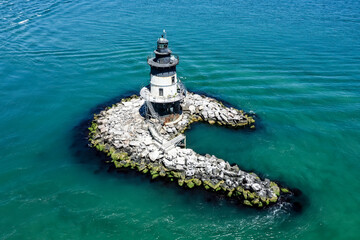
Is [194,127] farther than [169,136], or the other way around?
[194,127]

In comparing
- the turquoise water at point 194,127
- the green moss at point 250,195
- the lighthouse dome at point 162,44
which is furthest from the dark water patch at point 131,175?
the lighthouse dome at point 162,44

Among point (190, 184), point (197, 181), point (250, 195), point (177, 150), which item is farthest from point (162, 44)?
point (250, 195)

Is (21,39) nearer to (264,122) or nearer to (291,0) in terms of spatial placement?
(264,122)

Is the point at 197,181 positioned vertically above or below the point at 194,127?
below

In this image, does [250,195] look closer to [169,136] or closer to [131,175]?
[169,136]

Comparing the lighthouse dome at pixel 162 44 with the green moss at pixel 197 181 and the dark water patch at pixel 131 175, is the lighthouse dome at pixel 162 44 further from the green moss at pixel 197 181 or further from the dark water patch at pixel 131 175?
the green moss at pixel 197 181

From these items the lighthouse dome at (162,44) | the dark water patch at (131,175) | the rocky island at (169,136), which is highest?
the lighthouse dome at (162,44)
